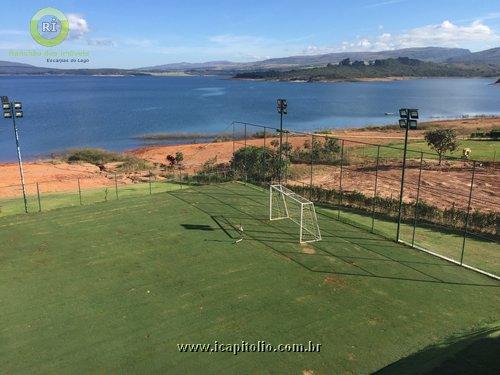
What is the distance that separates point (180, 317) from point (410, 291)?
26.3 feet

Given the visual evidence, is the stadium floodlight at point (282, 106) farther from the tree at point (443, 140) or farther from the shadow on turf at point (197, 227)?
the tree at point (443, 140)

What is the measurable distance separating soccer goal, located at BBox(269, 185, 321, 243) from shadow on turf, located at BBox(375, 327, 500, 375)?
874cm

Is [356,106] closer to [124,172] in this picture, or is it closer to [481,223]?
[124,172]

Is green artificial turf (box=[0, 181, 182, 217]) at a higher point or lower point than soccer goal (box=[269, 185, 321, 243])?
lower

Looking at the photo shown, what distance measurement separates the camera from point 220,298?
14984 mm

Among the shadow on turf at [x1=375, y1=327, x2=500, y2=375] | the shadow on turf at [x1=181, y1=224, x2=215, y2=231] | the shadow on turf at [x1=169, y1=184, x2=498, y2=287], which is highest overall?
the shadow on turf at [x1=375, y1=327, x2=500, y2=375]

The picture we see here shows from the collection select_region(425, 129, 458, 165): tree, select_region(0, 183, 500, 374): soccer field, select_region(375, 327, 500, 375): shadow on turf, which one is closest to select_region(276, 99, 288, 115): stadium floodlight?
select_region(0, 183, 500, 374): soccer field

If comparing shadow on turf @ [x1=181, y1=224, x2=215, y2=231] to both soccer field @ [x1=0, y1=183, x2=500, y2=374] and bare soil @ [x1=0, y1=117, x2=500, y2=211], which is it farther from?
bare soil @ [x1=0, y1=117, x2=500, y2=211]

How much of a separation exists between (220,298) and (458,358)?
291 inches

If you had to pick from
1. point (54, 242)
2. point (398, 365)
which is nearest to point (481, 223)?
point (398, 365)

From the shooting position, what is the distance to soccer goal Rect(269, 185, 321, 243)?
20.7m

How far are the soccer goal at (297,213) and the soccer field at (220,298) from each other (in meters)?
0.62

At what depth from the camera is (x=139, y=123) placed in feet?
313

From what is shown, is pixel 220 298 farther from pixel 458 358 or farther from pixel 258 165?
pixel 258 165
